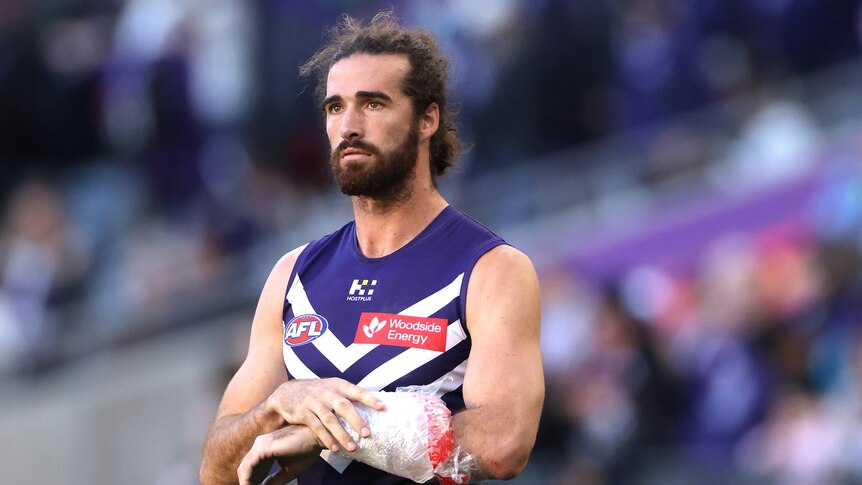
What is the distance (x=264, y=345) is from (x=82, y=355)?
27.8 feet

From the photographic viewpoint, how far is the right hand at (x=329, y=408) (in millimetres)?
4527

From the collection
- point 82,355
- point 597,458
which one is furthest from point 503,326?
point 82,355

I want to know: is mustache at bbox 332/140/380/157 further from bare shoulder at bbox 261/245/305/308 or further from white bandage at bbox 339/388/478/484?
white bandage at bbox 339/388/478/484

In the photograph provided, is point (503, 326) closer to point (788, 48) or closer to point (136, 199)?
point (788, 48)

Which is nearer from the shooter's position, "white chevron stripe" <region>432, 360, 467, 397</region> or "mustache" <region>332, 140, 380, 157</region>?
"white chevron stripe" <region>432, 360, 467, 397</region>

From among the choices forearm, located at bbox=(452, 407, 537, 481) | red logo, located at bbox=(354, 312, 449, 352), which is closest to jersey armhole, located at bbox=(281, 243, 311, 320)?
red logo, located at bbox=(354, 312, 449, 352)

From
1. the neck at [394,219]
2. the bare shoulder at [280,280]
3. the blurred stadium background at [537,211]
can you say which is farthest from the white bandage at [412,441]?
the blurred stadium background at [537,211]

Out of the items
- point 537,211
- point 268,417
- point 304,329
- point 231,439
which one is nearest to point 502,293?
point 304,329

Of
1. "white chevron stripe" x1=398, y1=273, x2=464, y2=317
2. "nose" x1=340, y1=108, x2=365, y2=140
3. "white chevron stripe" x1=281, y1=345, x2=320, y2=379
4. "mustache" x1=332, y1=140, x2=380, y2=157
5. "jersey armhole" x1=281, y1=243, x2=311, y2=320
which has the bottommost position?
"white chevron stripe" x1=281, y1=345, x2=320, y2=379

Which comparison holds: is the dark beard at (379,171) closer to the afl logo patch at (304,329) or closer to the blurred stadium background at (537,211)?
the afl logo patch at (304,329)

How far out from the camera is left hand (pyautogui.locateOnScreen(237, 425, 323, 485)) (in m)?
4.61

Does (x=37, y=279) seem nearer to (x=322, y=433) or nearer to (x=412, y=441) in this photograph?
(x=322, y=433)

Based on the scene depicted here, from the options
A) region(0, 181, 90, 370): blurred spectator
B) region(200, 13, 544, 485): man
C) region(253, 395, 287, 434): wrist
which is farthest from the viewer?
region(0, 181, 90, 370): blurred spectator

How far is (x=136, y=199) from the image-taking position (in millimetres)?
14750
